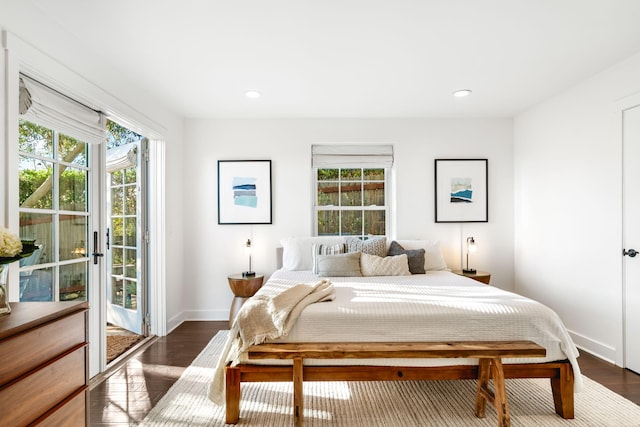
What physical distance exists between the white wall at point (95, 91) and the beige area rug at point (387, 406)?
155 cm

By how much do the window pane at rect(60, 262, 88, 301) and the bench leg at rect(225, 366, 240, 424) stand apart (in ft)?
4.69

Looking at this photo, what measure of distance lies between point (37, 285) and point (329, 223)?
303cm

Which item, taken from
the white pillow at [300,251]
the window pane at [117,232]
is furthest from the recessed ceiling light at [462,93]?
the window pane at [117,232]

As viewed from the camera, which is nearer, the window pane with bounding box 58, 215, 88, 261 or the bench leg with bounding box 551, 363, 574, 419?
the bench leg with bounding box 551, 363, 574, 419

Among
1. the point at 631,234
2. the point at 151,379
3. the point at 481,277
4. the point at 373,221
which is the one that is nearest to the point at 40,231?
the point at 151,379

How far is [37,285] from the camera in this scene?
239 cm

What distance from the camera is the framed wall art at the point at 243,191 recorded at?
4453 millimetres

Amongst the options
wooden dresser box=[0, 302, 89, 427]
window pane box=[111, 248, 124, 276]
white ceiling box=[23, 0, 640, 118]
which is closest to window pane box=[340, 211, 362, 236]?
white ceiling box=[23, 0, 640, 118]

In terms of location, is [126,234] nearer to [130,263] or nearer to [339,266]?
[130,263]

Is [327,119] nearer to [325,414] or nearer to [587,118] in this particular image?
[587,118]

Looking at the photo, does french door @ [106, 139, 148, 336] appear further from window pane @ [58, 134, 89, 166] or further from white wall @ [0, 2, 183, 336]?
window pane @ [58, 134, 89, 166]

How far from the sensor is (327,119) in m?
4.51

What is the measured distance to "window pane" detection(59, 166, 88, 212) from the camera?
2.64m

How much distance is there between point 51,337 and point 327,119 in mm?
3692
